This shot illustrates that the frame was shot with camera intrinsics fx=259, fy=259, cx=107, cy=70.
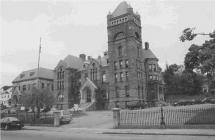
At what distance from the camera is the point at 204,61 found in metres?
20.3

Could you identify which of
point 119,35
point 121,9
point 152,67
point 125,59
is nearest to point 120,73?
point 125,59

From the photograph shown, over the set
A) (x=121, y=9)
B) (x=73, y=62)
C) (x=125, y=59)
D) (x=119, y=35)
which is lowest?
(x=125, y=59)

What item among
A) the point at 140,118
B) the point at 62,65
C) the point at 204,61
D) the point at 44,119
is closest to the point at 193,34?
the point at 204,61

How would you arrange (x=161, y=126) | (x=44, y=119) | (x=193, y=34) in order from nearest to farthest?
(x=193, y=34)
(x=161, y=126)
(x=44, y=119)

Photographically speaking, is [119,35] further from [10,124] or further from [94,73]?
[10,124]

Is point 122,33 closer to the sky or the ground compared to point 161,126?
closer to the sky

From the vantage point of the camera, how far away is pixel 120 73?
183 ft

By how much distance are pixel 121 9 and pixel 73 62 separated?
20072mm

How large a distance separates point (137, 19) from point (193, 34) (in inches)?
1589

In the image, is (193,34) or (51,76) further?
(51,76)

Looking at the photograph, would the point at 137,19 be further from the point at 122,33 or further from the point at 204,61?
the point at 204,61

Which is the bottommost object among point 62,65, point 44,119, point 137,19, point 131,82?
point 44,119

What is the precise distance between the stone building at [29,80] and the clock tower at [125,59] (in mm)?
27285

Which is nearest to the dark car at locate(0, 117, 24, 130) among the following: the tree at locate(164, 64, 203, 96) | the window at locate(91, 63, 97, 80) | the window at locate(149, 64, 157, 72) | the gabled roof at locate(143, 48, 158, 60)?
the window at locate(91, 63, 97, 80)
